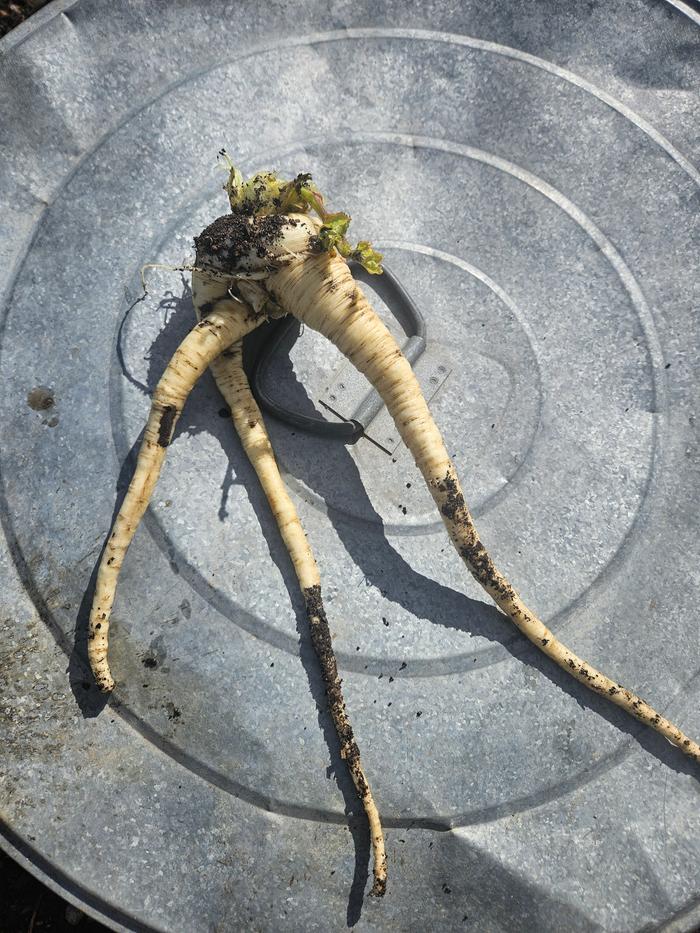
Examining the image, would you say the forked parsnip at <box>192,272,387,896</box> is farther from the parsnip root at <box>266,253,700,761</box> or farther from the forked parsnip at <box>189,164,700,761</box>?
the parsnip root at <box>266,253,700,761</box>

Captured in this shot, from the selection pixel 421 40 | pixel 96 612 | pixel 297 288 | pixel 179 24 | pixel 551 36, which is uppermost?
pixel 551 36

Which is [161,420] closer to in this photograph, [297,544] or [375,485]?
[297,544]

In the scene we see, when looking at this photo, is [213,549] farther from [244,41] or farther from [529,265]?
A: [244,41]

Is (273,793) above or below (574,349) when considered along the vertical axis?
below

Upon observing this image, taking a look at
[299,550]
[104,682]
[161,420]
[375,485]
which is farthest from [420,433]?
[104,682]

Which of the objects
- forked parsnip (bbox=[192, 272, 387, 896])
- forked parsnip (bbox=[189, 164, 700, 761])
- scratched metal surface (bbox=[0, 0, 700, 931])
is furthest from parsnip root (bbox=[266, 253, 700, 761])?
forked parsnip (bbox=[192, 272, 387, 896])

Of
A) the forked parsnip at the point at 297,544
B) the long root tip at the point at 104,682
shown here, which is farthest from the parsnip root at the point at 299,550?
the long root tip at the point at 104,682

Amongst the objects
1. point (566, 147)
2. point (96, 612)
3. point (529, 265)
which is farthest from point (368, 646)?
point (566, 147)
